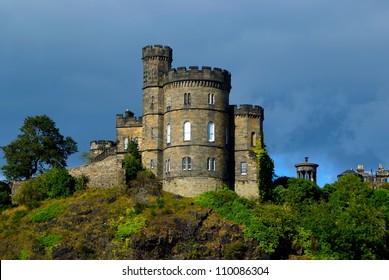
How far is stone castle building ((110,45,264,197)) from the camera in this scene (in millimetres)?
76500

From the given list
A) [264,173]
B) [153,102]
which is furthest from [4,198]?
[264,173]

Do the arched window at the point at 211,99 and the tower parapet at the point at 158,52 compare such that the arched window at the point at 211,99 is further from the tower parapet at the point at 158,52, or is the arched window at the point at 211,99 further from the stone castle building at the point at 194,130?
the tower parapet at the point at 158,52

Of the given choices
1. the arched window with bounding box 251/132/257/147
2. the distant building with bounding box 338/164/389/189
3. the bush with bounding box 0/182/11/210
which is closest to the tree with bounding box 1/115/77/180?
the bush with bounding box 0/182/11/210

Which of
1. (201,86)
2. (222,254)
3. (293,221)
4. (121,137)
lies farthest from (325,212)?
(121,137)

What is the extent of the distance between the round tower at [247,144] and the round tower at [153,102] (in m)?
6.44

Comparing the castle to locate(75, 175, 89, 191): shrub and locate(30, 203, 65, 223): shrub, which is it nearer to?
locate(75, 175, 89, 191): shrub

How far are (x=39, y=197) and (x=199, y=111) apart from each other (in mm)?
14949

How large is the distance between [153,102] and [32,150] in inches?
495

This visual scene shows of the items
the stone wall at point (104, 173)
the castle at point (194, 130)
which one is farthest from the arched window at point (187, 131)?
the stone wall at point (104, 173)

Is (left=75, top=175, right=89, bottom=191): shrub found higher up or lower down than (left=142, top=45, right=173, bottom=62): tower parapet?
lower down

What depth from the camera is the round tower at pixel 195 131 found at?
7631 centimetres

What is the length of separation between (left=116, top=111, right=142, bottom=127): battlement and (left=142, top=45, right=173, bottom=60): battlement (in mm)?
5699

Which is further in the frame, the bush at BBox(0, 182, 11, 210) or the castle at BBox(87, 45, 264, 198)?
the bush at BBox(0, 182, 11, 210)

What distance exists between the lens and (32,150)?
84.2 metres
